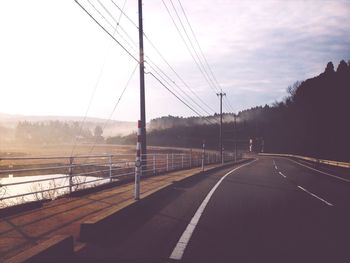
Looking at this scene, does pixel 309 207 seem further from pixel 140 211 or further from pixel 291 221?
pixel 140 211

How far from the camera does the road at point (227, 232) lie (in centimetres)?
557

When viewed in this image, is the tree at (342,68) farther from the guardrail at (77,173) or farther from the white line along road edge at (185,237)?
the white line along road edge at (185,237)

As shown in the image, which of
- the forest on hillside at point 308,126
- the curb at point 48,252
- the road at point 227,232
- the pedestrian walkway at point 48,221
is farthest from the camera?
the forest on hillside at point 308,126

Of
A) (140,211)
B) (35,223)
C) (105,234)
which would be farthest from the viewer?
(140,211)

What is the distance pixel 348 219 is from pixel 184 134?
188 metres

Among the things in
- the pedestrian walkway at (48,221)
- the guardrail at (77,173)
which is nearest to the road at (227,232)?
the pedestrian walkway at (48,221)

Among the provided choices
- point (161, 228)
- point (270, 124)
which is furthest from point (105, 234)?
point (270, 124)

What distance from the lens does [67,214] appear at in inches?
324

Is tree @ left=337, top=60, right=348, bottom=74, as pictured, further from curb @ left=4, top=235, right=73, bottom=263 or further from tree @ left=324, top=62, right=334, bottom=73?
curb @ left=4, top=235, right=73, bottom=263

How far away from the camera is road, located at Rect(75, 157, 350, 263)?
5.57m

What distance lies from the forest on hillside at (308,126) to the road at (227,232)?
20987mm

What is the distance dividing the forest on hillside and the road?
826 inches

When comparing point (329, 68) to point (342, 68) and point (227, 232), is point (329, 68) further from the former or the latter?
point (227, 232)

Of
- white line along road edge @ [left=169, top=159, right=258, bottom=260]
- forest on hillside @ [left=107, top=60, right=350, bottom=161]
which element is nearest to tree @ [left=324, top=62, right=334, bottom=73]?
forest on hillside @ [left=107, top=60, right=350, bottom=161]
